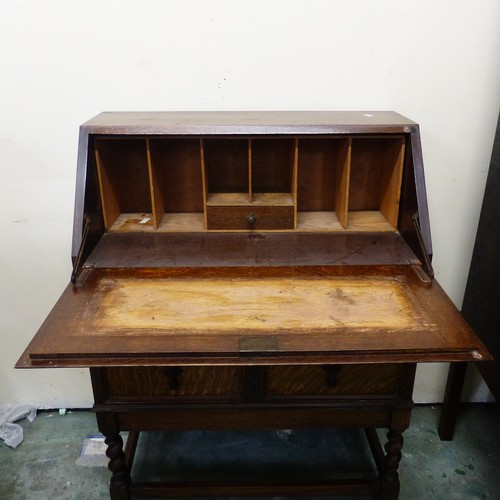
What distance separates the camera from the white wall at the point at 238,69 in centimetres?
179

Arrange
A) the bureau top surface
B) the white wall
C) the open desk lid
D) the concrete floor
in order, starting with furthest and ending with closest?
the concrete floor, the white wall, the bureau top surface, the open desk lid

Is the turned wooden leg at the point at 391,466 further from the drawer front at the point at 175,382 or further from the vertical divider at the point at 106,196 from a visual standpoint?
the vertical divider at the point at 106,196

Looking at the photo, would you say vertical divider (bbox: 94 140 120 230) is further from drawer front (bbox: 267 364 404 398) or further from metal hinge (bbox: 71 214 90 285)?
drawer front (bbox: 267 364 404 398)

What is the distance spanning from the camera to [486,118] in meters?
1.95

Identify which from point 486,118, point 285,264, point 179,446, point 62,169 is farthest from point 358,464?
point 62,169

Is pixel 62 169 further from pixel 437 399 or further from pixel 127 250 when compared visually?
pixel 437 399

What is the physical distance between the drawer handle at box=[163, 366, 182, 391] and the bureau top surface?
2.35 ft

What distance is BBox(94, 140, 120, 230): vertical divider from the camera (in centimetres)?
164

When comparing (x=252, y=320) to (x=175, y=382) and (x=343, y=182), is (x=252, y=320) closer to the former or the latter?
(x=175, y=382)

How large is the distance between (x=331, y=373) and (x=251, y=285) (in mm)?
346

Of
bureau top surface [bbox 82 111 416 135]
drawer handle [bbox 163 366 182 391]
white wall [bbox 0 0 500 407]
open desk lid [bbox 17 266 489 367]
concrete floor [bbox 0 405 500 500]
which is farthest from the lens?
concrete floor [bbox 0 405 500 500]

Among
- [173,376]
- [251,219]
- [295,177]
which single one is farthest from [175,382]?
[295,177]

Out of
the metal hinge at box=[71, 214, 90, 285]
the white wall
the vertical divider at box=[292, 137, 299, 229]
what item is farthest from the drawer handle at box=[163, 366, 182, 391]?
the white wall

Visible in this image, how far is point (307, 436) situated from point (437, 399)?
2.31 ft
